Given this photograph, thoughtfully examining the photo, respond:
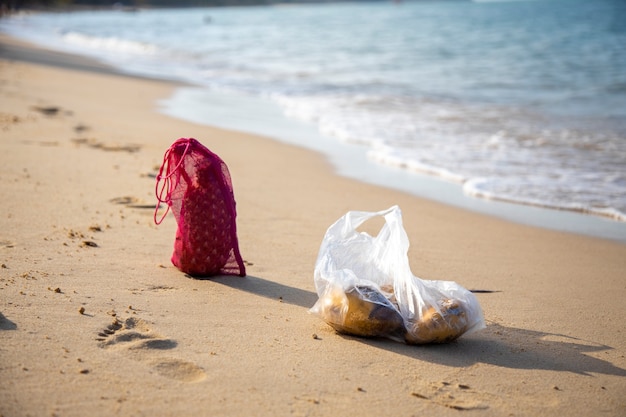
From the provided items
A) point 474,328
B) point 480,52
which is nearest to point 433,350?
point 474,328

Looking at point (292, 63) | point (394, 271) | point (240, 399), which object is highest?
point (292, 63)

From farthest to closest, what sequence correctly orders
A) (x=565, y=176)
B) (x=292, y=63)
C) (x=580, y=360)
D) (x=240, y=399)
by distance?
(x=292, y=63)
(x=565, y=176)
(x=580, y=360)
(x=240, y=399)

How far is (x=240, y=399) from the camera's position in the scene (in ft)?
8.68

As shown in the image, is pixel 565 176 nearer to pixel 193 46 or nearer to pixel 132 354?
pixel 132 354

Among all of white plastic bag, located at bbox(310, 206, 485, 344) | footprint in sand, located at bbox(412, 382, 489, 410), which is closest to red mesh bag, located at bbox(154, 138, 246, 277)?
white plastic bag, located at bbox(310, 206, 485, 344)

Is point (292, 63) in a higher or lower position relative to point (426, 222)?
higher

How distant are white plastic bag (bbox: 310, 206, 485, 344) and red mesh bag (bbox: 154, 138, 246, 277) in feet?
2.35

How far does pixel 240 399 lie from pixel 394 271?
42.6 inches

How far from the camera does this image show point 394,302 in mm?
3361

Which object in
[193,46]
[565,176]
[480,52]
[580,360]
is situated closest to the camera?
[580,360]

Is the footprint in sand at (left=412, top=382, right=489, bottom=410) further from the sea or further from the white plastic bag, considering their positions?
the sea

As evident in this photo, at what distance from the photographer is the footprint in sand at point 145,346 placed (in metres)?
2.80

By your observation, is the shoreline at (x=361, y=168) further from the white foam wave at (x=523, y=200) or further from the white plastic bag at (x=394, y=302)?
the white plastic bag at (x=394, y=302)

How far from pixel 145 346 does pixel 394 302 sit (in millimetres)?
1190
